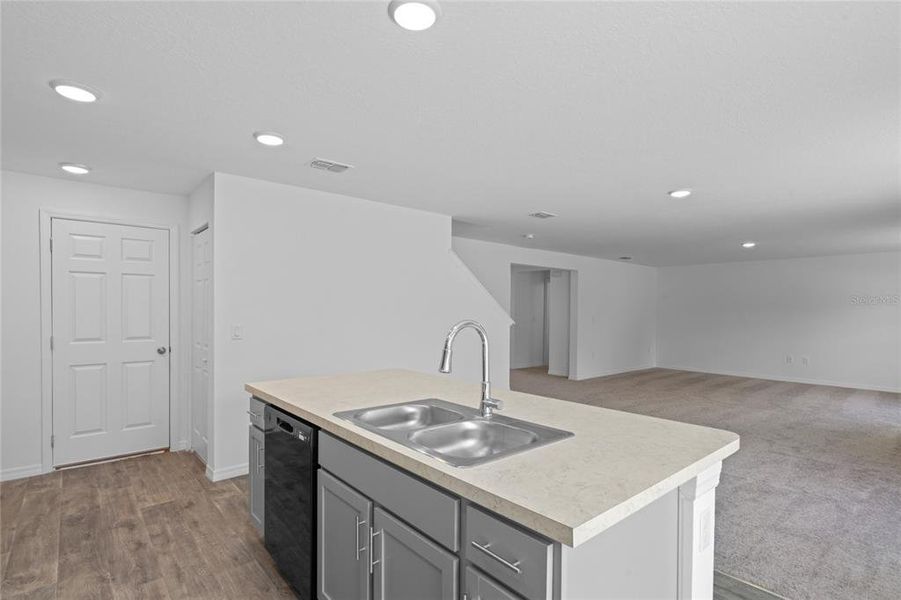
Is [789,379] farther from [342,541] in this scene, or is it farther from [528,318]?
[342,541]

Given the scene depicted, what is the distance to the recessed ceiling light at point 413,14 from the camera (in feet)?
5.03

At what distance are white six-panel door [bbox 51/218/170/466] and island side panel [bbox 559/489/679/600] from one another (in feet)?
14.0

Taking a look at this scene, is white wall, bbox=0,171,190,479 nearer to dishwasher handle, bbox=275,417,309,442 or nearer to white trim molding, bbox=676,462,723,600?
dishwasher handle, bbox=275,417,309,442

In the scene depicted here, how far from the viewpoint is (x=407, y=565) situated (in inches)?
54.9

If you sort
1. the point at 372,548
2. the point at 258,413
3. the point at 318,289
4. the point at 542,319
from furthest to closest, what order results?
1. the point at 542,319
2. the point at 318,289
3. the point at 258,413
4. the point at 372,548

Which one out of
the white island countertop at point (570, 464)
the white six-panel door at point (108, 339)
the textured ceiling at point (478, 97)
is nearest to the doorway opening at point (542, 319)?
the textured ceiling at point (478, 97)

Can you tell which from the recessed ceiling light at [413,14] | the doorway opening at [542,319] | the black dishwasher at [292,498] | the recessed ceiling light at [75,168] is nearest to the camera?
the recessed ceiling light at [413,14]

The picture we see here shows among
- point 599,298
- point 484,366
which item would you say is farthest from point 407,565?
point 599,298

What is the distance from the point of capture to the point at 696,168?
3.29 m

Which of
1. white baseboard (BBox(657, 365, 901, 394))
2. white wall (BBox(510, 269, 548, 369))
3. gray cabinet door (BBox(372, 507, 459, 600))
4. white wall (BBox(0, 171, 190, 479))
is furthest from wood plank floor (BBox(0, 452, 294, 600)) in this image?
white baseboard (BBox(657, 365, 901, 394))

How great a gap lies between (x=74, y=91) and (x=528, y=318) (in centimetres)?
922

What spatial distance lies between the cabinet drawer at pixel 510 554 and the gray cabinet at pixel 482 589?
0.6 inches

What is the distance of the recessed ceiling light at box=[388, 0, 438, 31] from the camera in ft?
5.03

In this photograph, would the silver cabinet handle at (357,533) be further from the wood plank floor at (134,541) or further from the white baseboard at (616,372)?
the white baseboard at (616,372)
